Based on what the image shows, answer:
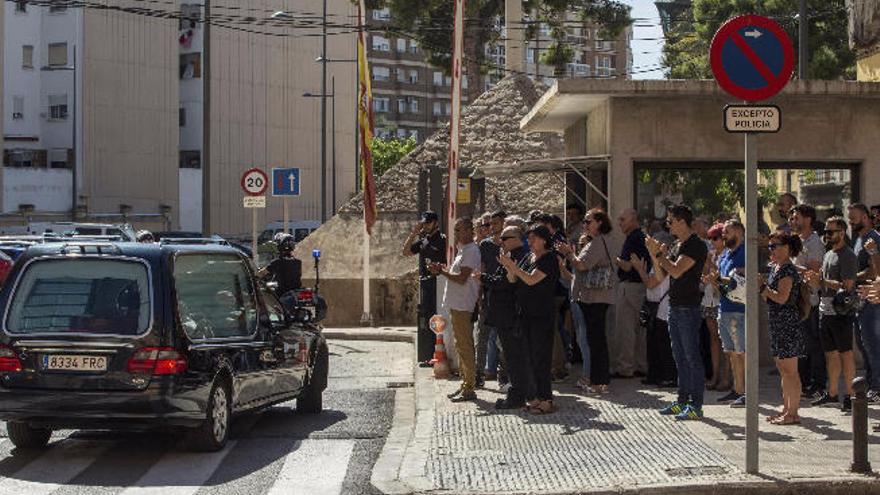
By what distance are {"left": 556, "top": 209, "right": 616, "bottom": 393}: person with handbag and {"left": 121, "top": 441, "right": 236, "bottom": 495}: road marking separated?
3872mm

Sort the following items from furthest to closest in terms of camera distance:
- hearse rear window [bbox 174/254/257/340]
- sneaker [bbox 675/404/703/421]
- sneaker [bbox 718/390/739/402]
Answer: sneaker [bbox 718/390/739/402] < sneaker [bbox 675/404/703/421] < hearse rear window [bbox 174/254/257/340]

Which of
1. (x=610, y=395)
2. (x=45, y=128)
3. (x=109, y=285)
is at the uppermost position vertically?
(x=45, y=128)

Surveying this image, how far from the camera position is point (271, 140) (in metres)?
72.5

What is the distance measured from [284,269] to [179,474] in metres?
8.44

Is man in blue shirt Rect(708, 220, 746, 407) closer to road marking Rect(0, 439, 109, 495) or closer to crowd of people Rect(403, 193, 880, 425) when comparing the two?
crowd of people Rect(403, 193, 880, 425)

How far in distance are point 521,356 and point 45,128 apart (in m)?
55.3

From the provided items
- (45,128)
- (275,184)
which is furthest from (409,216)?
(45,128)

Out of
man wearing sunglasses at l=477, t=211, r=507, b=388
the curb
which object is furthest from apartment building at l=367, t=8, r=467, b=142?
man wearing sunglasses at l=477, t=211, r=507, b=388

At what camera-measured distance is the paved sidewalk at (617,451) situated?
889 cm

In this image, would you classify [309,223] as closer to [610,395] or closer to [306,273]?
[306,273]

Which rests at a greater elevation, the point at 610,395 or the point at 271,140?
the point at 271,140

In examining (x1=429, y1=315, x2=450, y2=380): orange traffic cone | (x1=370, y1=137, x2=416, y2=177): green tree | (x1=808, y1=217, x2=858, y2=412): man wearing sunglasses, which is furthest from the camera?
(x1=370, y1=137, x2=416, y2=177): green tree

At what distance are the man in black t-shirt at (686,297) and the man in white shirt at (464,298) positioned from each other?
2.36 m

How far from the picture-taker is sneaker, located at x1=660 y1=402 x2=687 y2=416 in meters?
12.0
